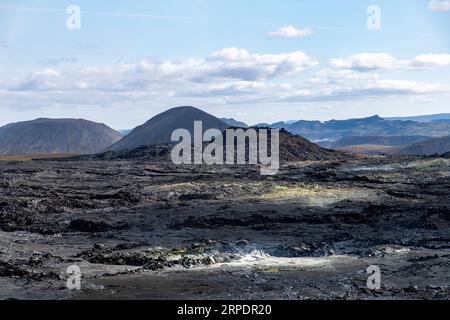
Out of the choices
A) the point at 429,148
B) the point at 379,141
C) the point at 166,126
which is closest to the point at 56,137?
the point at 166,126

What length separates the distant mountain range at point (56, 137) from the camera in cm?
12875

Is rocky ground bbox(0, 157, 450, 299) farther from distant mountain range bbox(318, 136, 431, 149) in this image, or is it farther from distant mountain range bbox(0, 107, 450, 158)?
distant mountain range bbox(318, 136, 431, 149)

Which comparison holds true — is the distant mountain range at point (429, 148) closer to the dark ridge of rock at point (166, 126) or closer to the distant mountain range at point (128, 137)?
the distant mountain range at point (128, 137)

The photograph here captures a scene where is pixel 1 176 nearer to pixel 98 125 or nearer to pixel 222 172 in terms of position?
pixel 222 172

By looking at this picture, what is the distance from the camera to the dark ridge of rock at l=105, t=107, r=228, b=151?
9094 centimetres

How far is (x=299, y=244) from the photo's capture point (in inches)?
590

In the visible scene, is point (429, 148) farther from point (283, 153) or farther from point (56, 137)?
point (56, 137)

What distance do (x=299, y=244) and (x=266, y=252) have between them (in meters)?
1.20

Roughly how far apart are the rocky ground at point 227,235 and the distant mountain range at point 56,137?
10165 centimetres

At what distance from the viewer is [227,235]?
53.8ft

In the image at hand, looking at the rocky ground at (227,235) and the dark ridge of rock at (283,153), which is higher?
the dark ridge of rock at (283,153)

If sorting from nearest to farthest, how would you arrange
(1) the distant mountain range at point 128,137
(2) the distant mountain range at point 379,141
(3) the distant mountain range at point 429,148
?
(3) the distant mountain range at point 429,148 → (1) the distant mountain range at point 128,137 → (2) the distant mountain range at point 379,141

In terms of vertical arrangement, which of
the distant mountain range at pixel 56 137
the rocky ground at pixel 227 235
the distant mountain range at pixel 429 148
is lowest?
the rocky ground at pixel 227 235

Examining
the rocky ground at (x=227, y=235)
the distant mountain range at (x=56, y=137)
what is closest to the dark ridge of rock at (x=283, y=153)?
the rocky ground at (x=227, y=235)
